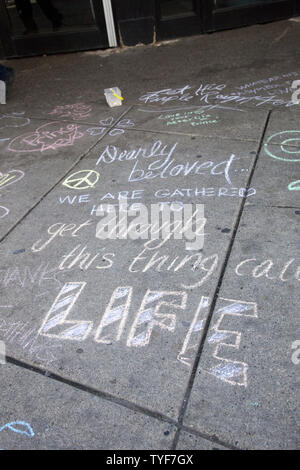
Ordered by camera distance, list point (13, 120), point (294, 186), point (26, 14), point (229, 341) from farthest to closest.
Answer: point (26, 14) < point (13, 120) < point (294, 186) < point (229, 341)

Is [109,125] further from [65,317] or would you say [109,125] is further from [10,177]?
[65,317]

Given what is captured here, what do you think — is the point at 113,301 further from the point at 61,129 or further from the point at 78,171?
the point at 61,129

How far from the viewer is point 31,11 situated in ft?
23.1

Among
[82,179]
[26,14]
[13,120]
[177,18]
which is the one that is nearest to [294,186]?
[82,179]

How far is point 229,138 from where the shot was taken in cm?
418

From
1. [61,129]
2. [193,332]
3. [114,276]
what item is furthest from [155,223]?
[61,129]

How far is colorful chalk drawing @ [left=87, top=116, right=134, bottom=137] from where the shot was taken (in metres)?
4.55

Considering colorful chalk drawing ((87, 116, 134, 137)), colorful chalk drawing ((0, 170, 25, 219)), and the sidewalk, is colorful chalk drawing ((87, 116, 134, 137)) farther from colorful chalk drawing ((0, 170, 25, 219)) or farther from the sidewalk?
colorful chalk drawing ((0, 170, 25, 219))

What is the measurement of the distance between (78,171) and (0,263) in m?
1.32

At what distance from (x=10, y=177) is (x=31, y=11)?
453 centimetres

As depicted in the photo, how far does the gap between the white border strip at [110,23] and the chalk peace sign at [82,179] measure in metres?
4.29

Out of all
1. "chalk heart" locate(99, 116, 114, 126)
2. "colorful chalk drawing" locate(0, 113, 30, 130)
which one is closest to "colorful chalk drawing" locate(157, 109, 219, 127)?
"chalk heart" locate(99, 116, 114, 126)

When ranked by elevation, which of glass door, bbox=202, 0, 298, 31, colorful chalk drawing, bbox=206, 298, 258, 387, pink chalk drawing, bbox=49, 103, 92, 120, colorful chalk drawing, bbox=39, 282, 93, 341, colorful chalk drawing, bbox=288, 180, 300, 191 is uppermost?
glass door, bbox=202, 0, 298, 31

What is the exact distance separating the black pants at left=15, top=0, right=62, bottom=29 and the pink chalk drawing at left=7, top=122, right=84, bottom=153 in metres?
3.31
